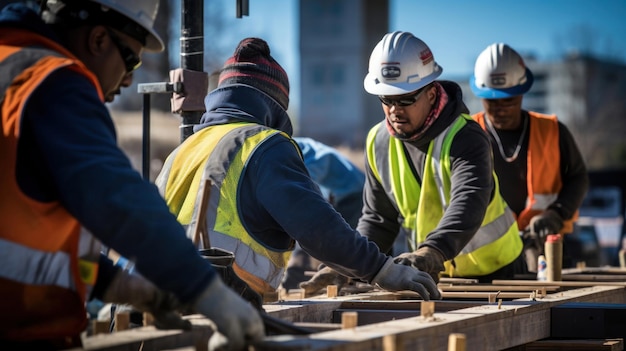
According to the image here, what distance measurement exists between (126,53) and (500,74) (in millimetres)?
5678

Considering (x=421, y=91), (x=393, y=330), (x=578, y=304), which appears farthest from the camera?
(x=421, y=91)

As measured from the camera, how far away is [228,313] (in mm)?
3336

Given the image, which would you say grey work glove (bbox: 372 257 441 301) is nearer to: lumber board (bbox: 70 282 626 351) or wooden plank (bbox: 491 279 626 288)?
lumber board (bbox: 70 282 626 351)

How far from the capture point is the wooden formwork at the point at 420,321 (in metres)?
3.74

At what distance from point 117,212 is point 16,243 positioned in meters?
0.34

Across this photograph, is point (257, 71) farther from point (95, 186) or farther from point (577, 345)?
point (95, 186)

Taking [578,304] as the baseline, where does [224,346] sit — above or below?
above

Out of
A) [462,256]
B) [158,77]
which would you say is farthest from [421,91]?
[158,77]

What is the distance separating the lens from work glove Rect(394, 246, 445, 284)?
6117mm

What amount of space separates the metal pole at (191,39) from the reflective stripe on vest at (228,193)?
53.0 inches

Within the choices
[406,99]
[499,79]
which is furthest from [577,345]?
[499,79]

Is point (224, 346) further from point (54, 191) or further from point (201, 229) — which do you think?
point (201, 229)

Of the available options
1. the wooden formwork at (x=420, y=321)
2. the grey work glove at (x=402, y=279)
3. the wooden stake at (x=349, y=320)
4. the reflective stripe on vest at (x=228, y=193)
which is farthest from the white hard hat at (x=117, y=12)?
the grey work glove at (x=402, y=279)

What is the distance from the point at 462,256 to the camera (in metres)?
7.29
